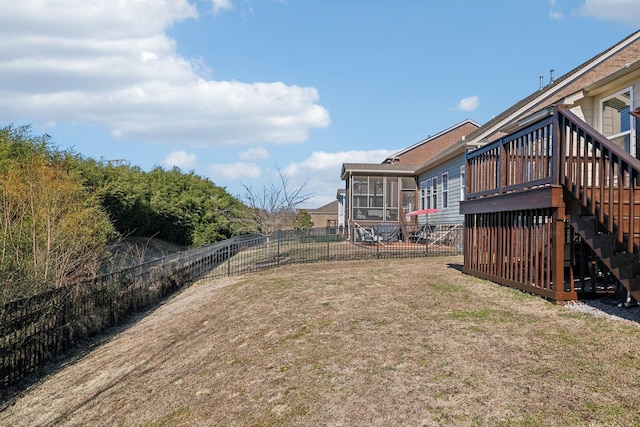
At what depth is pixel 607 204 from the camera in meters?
6.11

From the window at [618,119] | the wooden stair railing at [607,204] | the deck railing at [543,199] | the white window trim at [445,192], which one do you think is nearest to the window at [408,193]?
the white window trim at [445,192]

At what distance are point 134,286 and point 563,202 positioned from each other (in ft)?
30.7

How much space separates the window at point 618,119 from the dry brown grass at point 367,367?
4.71 metres

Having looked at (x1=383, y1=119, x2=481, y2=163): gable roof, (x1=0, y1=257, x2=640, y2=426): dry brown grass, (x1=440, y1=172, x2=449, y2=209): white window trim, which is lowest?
(x1=0, y1=257, x2=640, y2=426): dry brown grass

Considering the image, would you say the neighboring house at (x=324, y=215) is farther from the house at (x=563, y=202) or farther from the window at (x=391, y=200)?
the house at (x=563, y=202)

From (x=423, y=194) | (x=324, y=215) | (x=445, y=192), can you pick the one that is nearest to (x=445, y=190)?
(x=445, y=192)

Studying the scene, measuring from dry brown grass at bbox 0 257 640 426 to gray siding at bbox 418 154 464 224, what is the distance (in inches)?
407

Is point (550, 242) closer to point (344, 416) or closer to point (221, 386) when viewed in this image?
point (344, 416)

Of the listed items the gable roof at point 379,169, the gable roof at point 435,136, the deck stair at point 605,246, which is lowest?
the deck stair at point 605,246

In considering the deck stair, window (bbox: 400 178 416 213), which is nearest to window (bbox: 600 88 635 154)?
the deck stair

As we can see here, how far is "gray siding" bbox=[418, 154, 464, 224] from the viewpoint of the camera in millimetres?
18750

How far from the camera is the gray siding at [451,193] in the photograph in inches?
738

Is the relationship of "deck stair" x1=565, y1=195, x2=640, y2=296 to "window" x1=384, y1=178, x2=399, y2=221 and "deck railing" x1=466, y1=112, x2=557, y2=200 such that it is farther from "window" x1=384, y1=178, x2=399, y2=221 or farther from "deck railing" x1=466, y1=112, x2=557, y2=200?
"window" x1=384, y1=178, x2=399, y2=221

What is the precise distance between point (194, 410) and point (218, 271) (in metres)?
10.5
